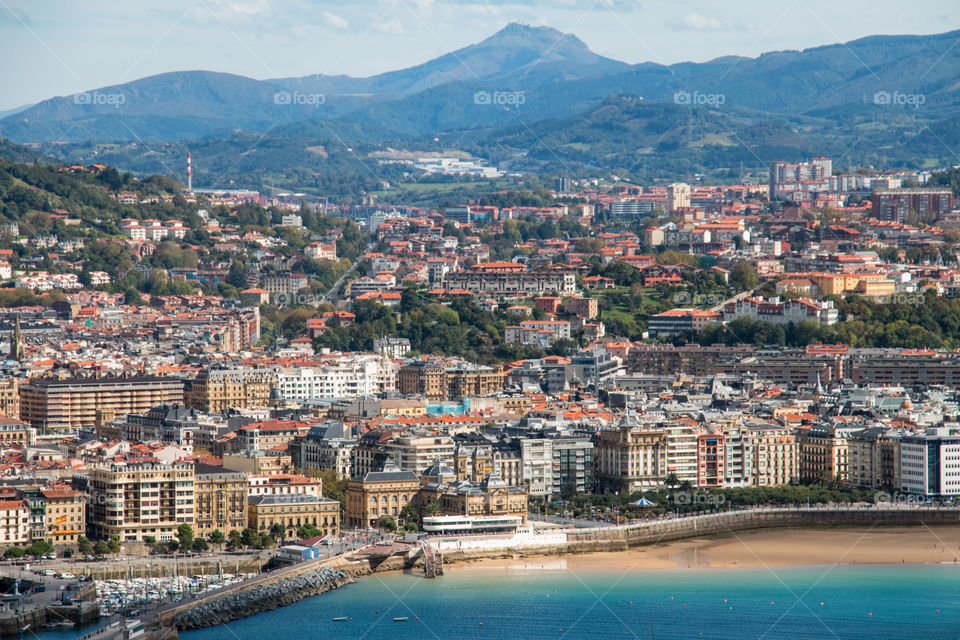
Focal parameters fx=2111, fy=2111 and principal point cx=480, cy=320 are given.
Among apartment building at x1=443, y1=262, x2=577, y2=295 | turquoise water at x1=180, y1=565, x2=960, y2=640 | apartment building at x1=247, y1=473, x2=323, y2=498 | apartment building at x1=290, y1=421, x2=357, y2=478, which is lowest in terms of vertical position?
turquoise water at x1=180, y1=565, x2=960, y2=640

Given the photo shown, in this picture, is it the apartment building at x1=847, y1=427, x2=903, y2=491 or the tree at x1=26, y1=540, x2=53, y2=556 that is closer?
the tree at x1=26, y1=540, x2=53, y2=556

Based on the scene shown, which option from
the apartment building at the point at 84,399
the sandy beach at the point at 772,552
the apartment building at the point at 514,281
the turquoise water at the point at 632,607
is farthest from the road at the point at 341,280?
the turquoise water at the point at 632,607

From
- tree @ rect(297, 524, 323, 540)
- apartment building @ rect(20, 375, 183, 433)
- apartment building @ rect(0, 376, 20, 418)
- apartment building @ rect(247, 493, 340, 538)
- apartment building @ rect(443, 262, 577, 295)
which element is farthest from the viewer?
apartment building @ rect(443, 262, 577, 295)

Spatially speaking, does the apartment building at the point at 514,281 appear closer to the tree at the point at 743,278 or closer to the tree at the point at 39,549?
the tree at the point at 743,278

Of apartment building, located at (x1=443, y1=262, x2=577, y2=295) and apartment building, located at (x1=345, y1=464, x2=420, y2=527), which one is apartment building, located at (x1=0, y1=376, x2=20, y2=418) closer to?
apartment building, located at (x1=345, y1=464, x2=420, y2=527)

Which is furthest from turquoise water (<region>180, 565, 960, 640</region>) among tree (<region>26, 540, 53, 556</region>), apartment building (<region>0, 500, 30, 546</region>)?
apartment building (<region>0, 500, 30, 546</region>)

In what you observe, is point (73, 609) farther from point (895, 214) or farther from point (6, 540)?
point (895, 214)

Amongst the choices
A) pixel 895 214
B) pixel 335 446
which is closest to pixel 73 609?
pixel 335 446
